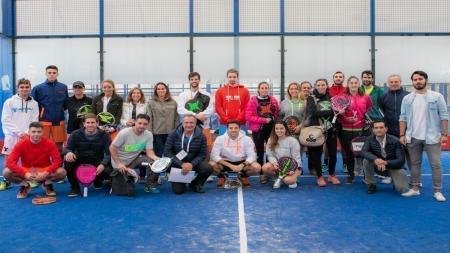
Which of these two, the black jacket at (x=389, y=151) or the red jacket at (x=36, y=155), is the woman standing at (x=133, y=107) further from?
the black jacket at (x=389, y=151)

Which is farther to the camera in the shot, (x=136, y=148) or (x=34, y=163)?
(x=136, y=148)

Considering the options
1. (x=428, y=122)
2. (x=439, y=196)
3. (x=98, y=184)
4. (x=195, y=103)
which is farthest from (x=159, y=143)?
(x=439, y=196)

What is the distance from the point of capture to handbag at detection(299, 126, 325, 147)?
6512 millimetres

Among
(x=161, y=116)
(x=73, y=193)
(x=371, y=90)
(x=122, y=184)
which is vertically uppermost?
(x=371, y=90)

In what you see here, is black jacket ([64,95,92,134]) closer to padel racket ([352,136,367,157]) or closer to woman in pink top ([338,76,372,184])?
woman in pink top ([338,76,372,184])

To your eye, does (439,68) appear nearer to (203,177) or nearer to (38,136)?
(203,177)

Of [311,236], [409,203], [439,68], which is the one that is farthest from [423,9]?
[311,236]

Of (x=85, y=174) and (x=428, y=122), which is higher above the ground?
(x=428, y=122)

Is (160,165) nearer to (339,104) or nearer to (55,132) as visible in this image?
(55,132)

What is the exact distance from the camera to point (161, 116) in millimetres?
6867

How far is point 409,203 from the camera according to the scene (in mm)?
5379

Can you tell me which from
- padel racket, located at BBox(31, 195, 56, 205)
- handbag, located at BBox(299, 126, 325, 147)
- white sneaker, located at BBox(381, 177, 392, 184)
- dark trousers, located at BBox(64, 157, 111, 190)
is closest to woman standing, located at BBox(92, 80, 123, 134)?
dark trousers, located at BBox(64, 157, 111, 190)

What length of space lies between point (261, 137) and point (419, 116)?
2.31 metres

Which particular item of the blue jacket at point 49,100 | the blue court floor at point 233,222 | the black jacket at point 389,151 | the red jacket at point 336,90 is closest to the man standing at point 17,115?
the blue jacket at point 49,100
